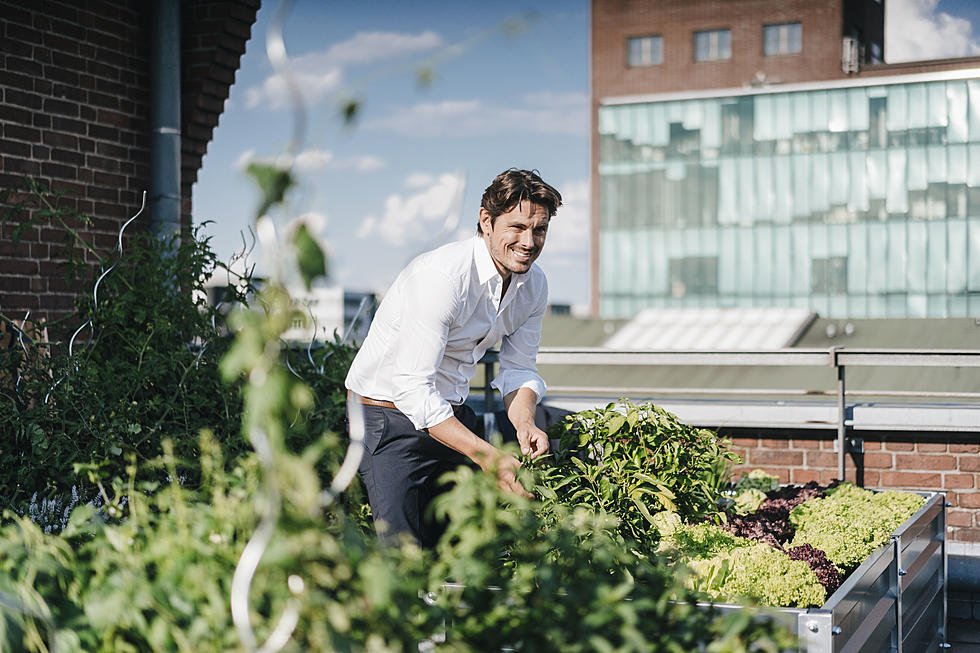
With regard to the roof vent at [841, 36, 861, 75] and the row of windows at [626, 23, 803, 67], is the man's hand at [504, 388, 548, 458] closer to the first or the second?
the roof vent at [841, 36, 861, 75]

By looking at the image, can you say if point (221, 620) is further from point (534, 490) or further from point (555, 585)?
point (534, 490)

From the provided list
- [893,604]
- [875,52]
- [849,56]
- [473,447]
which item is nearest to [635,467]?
[473,447]

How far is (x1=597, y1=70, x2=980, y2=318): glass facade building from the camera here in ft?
121

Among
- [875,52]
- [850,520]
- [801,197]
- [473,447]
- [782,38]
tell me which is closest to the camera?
[473,447]

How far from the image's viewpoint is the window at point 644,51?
4153 centimetres

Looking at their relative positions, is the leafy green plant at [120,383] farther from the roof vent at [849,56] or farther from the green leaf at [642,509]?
the roof vent at [849,56]

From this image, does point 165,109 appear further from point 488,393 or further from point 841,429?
point 841,429

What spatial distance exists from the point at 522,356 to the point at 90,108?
2.74m

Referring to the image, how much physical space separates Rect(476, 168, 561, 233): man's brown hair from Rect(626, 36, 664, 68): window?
40586 millimetres

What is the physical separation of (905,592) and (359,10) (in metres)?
40.1

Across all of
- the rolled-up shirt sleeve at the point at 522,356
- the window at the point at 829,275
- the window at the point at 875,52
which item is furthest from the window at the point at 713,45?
the rolled-up shirt sleeve at the point at 522,356

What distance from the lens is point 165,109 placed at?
5.08 m

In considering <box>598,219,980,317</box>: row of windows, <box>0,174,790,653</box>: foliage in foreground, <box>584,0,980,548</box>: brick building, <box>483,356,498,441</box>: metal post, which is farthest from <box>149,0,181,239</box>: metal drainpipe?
<box>598,219,980,317</box>: row of windows

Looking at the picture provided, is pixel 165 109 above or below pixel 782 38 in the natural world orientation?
below
